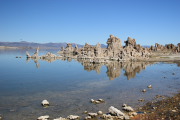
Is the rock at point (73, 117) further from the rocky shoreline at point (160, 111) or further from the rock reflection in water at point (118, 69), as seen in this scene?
the rock reflection in water at point (118, 69)

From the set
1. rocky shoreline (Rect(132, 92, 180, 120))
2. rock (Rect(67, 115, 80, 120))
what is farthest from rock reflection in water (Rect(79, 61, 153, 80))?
rock (Rect(67, 115, 80, 120))

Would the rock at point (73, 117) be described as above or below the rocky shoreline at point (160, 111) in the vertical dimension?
below

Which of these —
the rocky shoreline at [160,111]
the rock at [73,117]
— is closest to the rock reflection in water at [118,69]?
the rocky shoreline at [160,111]

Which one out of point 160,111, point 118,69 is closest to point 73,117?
point 160,111

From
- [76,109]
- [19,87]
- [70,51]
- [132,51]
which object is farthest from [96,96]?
[70,51]

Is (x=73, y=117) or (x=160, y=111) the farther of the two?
(x=160, y=111)

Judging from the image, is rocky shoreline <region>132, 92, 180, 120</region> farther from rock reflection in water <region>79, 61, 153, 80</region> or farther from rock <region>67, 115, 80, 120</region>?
rock reflection in water <region>79, 61, 153, 80</region>

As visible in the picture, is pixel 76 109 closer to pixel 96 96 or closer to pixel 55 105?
pixel 55 105

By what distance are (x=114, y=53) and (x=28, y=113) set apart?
293 feet

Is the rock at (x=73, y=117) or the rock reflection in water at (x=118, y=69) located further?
the rock reflection in water at (x=118, y=69)

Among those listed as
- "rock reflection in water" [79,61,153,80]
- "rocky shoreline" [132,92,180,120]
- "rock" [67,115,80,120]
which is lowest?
"rock" [67,115,80,120]

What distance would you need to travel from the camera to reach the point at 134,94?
30.1 metres

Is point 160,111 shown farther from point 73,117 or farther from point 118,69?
point 118,69

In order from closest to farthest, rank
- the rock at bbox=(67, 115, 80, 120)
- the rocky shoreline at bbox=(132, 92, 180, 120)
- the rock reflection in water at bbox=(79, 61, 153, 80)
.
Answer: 1. the rocky shoreline at bbox=(132, 92, 180, 120)
2. the rock at bbox=(67, 115, 80, 120)
3. the rock reflection in water at bbox=(79, 61, 153, 80)
